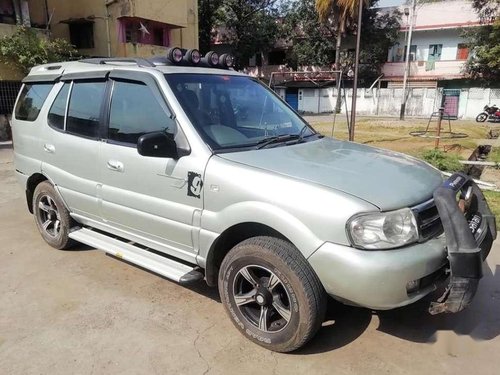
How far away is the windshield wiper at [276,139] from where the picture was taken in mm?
3294

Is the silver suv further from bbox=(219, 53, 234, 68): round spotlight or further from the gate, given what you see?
the gate

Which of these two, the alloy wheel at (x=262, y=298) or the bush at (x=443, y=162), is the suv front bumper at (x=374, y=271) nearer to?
the alloy wheel at (x=262, y=298)

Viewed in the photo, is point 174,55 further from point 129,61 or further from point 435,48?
point 435,48

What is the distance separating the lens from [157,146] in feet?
9.80

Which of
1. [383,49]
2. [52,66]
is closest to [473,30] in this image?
[383,49]

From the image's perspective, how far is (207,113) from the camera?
11.0 ft

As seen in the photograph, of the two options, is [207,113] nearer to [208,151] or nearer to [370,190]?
[208,151]

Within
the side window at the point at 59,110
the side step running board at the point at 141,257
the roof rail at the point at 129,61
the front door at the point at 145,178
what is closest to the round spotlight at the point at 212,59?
the roof rail at the point at 129,61

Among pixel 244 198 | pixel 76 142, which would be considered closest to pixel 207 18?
pixel 76 142

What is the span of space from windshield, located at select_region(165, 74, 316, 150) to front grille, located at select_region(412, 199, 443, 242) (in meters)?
1.22

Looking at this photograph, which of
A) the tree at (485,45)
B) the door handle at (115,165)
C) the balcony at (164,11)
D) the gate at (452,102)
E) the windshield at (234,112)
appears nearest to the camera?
the windshield at (234,112)

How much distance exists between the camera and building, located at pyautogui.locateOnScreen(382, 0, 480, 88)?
3262 cm

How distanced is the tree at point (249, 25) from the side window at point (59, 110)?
34071mm

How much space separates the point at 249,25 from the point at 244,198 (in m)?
36.9
